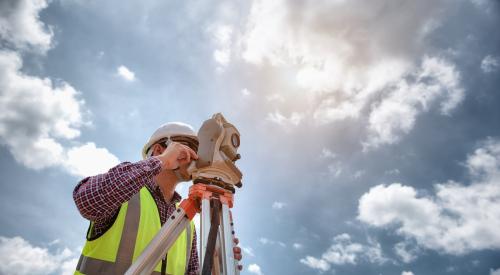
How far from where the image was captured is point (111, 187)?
7.40 feet

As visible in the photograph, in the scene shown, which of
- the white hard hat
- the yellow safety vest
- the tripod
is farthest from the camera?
the white hard hat

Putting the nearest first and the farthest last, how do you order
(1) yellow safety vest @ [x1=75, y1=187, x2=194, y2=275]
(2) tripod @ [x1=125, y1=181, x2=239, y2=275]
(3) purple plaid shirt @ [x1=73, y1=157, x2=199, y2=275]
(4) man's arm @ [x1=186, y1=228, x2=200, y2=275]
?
(2) tripod @ [x1=125, y1=181, x2=239, y2=275], (3) purple plaid shirt @ [x1=73, y1=157, x2=199, y2=275], (1) yellow safety vest @ [x1=75, y1=187, x2=194, y2=275], (4) man's arm @ [x1=186, y1=228, x2=200, y2=275]

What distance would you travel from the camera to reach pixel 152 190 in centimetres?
315

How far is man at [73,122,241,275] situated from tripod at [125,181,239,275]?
122mm

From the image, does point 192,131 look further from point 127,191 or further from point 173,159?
point 127,191

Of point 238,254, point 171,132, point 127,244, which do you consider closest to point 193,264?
point 127,244

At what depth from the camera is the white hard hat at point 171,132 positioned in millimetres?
3639

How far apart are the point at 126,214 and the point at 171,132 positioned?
50.4 inches

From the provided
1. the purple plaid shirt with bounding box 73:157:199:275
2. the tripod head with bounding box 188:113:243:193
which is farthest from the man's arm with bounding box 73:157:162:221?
the tripod head with bounding box 188:113:243:193

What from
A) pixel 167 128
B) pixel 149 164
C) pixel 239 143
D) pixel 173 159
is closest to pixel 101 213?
pixel 149 164

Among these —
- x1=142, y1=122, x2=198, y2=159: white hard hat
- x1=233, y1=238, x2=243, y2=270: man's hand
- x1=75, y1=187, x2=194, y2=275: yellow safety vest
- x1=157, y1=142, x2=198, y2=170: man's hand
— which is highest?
x1=142, y1=122, x2=198, y2=159: white hard hat

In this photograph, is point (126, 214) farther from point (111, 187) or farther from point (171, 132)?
point (171, 132)

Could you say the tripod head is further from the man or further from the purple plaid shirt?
the purple plaid shirt

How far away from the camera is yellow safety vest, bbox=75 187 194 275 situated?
2381 millimetres
